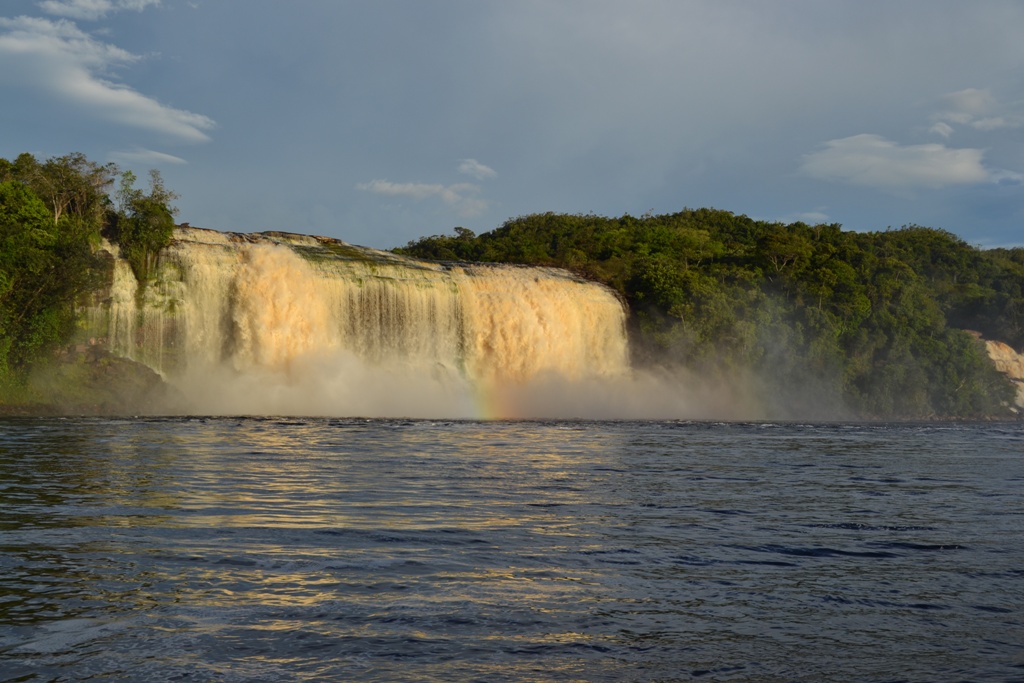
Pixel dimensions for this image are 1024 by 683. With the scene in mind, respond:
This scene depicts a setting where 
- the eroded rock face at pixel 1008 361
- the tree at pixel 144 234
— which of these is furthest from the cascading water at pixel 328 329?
the eroded rock face at pixel 1008 361

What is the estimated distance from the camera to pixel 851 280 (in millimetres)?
65875

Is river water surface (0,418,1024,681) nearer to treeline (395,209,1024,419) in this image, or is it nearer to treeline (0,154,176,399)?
treeline (0,154,176,399)

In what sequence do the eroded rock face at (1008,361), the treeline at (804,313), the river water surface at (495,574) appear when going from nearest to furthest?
the river water surface at (495,574) < the treeline at (804,313) < the eroded rock face at (1008,361)

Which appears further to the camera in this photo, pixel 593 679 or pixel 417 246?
pixel 417 246

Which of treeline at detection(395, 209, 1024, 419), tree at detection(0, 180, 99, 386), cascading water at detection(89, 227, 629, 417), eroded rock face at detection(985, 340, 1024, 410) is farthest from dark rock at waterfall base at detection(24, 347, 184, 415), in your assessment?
eroded rock face at detection(985, 340, 1024, 410)

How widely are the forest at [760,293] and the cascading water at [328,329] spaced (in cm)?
184

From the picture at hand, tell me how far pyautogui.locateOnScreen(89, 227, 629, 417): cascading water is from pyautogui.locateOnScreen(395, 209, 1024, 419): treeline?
12104mm

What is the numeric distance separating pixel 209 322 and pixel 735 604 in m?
34.5

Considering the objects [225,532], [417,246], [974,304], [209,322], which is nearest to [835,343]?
[974,304]

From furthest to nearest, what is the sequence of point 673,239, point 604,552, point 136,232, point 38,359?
point 673,239
point 136,232
point 38,359
point 604,552

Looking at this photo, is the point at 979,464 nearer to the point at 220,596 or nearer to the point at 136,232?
the point at 220,596

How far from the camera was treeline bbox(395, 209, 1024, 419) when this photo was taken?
57781mm

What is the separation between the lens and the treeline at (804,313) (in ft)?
190

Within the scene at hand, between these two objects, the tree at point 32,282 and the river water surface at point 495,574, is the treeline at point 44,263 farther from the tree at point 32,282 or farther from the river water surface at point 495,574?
the river water surface at point 495,574
